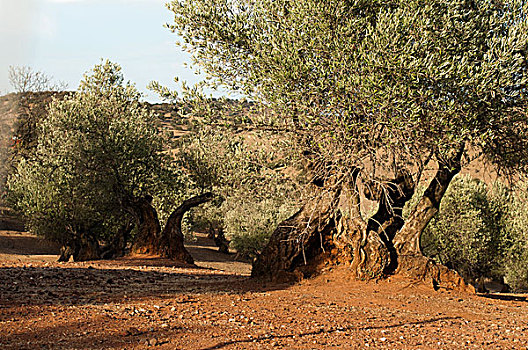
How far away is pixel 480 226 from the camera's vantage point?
30.8 meters

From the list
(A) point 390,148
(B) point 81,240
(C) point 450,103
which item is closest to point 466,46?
(C) point 450,103

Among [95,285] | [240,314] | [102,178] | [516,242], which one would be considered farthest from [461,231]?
[240,314]

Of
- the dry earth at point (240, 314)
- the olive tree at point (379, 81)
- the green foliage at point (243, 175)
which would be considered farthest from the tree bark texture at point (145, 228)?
the olive tree at point (379, 81)

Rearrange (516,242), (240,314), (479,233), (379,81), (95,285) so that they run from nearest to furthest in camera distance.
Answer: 1. (240,314)
2. (379,81)
3. (95,285)
4. (479,233)
5. (516,242)

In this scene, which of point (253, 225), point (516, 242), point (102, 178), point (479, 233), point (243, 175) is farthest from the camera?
point (253, 225)

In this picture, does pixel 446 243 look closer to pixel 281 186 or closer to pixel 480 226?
pixel 480 226

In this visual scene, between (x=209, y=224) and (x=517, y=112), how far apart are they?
46518 mm

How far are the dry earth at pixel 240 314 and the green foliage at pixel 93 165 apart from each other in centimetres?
771

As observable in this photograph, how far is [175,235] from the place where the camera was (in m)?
21.6

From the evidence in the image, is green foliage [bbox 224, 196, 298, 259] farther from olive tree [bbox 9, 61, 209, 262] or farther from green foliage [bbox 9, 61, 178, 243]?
green foliage [bbox 9, 61, 178, 243]

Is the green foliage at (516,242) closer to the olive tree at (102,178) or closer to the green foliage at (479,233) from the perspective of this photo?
the green foliage at (479,233)

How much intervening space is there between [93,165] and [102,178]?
0.73 metres

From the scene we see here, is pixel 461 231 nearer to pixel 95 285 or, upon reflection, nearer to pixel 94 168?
pixel 94 168

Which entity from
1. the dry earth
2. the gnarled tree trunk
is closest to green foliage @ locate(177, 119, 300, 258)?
the gnarled tree trunk
